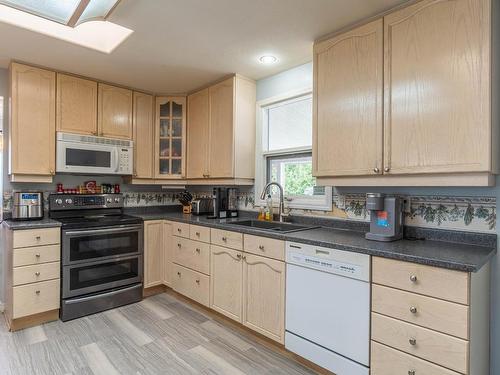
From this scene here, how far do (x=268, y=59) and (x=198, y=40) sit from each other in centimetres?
65

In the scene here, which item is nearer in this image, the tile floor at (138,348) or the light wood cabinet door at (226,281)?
the tile floor at (138,348)

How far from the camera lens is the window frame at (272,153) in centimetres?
260

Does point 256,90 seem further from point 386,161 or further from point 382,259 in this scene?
point 382,259

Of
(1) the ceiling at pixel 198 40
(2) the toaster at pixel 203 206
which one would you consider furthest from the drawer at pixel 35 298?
(1) the ceiling at pixel 198 40

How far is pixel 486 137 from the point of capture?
4.85 ft

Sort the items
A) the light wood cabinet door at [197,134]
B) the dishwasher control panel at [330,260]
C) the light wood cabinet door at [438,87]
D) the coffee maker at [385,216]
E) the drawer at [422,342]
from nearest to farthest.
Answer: the drawer at [422,342] < the light wood cabinet door at [438,87] < the dishwasher control panel at [330,260] < the coffee maker at [385,216] < the light wood cabinet door at [197,134]

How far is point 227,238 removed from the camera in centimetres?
250

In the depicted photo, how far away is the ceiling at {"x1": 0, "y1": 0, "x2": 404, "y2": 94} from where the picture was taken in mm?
1861

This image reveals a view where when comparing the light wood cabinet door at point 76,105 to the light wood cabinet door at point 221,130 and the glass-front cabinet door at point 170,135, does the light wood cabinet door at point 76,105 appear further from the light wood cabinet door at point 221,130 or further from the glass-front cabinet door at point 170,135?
the light wood cabinet door at point 221,130

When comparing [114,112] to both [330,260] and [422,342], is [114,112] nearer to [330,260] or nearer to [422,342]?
[330,260]

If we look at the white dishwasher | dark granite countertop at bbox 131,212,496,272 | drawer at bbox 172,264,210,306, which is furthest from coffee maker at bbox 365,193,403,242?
drawer at bbox 172,264,210,306

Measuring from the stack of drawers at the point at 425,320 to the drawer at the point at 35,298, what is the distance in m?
2.56

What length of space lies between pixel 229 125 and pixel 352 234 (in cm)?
161

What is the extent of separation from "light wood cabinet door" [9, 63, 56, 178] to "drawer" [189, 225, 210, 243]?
4.68ft
